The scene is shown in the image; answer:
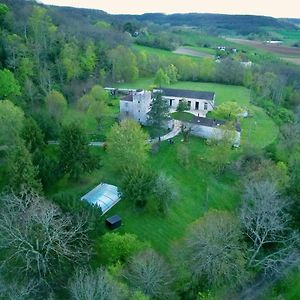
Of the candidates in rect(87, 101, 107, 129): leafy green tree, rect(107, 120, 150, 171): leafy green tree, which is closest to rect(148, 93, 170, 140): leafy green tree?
rect(87, 101, 107, 129): leafy green tree

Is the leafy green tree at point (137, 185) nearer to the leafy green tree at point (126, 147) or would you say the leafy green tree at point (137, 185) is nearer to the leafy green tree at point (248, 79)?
the leafy green tree at point (126, 147)

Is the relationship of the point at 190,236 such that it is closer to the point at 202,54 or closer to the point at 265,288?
the point at 265,288

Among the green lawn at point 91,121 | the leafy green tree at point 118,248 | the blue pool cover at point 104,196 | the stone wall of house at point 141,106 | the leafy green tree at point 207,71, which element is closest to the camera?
the leafy green tree at point 118,248

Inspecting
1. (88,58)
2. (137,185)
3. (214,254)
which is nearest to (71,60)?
(88,58)

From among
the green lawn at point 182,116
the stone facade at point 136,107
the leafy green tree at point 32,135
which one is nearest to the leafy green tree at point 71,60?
the stone facade at point 136,107

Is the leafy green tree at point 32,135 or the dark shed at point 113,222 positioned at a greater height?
the leafy green tree at point 32,135

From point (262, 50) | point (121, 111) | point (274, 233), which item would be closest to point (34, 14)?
point (121, 111)
